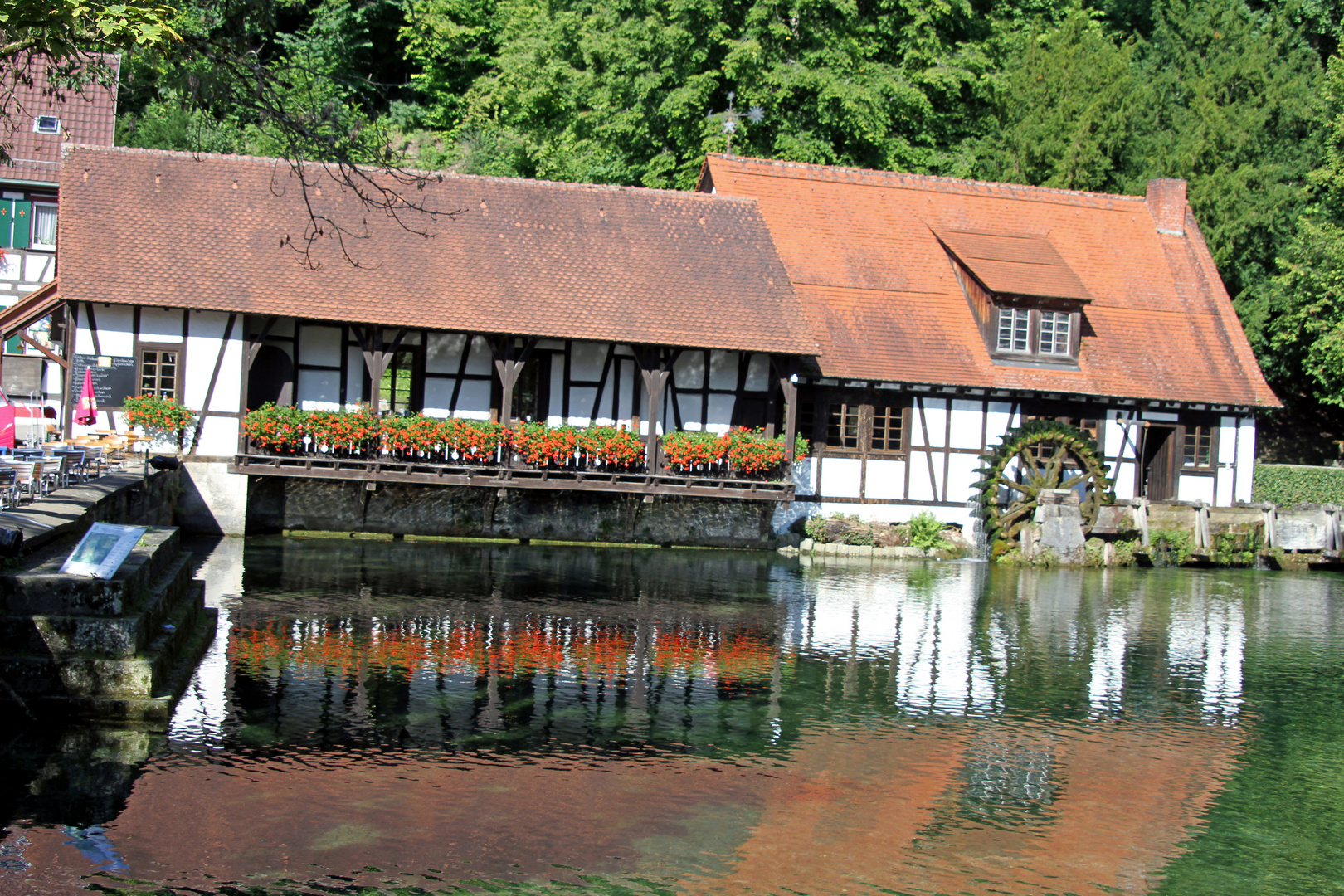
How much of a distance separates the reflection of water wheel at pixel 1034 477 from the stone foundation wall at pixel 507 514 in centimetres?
383

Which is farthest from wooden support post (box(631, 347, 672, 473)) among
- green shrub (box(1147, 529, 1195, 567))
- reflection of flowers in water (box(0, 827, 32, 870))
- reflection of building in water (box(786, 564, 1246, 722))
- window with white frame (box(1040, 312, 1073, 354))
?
reflection of flowers in water (box(0, 827, 32, 870))

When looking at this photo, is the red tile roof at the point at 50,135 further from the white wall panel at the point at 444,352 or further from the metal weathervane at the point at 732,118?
the metal weathervane at the point at 732,118

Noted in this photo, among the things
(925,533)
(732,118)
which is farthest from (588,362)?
(732,118)

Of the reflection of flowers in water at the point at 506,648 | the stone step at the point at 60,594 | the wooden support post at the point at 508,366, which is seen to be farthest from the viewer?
the wooden support post at the point at 508,366

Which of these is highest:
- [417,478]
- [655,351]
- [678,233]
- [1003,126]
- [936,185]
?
[1003,126]

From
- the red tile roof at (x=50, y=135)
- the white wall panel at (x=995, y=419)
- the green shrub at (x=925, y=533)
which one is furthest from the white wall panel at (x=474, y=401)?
the red tile roof at (x=50, y=135)

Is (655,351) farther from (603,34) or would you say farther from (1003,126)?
(1003,126)

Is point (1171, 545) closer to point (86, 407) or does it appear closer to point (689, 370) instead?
point (689, 370)

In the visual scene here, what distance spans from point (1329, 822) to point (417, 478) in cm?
1503

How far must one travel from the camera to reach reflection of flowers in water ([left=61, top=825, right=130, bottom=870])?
7.37 meters

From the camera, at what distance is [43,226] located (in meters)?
28.9

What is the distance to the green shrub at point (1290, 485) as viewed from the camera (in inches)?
1197

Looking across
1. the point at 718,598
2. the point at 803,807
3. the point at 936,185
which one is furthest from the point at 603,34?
the point at 803,807

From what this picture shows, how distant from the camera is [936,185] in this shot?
2850cm
